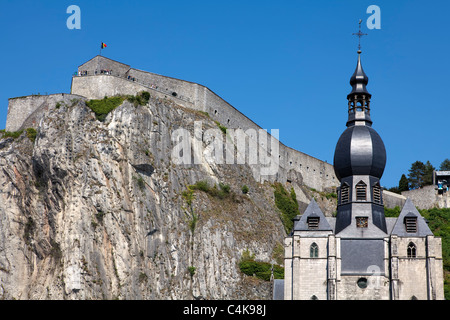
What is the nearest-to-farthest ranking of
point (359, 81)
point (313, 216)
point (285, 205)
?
point (313, 216) < point (359, 81) < point (285, 205)

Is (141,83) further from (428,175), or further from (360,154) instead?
(428,175)

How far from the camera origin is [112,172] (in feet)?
184

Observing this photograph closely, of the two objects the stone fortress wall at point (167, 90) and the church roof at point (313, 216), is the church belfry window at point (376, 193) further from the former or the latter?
the stone fortress wall at point (167, 90)

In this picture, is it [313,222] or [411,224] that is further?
[313,222]

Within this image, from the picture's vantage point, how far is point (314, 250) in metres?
44.5

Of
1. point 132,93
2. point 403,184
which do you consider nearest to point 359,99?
point 132,93

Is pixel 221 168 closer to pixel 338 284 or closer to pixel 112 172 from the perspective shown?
pixel 112 172

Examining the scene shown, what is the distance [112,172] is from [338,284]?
19.5 meters

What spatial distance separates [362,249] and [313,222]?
10.1ft

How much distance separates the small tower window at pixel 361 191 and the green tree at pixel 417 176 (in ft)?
127

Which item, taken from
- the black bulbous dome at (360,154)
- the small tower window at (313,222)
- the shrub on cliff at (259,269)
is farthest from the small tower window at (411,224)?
the shrub on cliff at (259,269)

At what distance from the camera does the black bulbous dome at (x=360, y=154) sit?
46219 millimetres

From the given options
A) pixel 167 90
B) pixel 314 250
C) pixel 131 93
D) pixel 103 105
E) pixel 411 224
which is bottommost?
pixel 314 250

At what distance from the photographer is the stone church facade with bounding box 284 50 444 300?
43156mm
